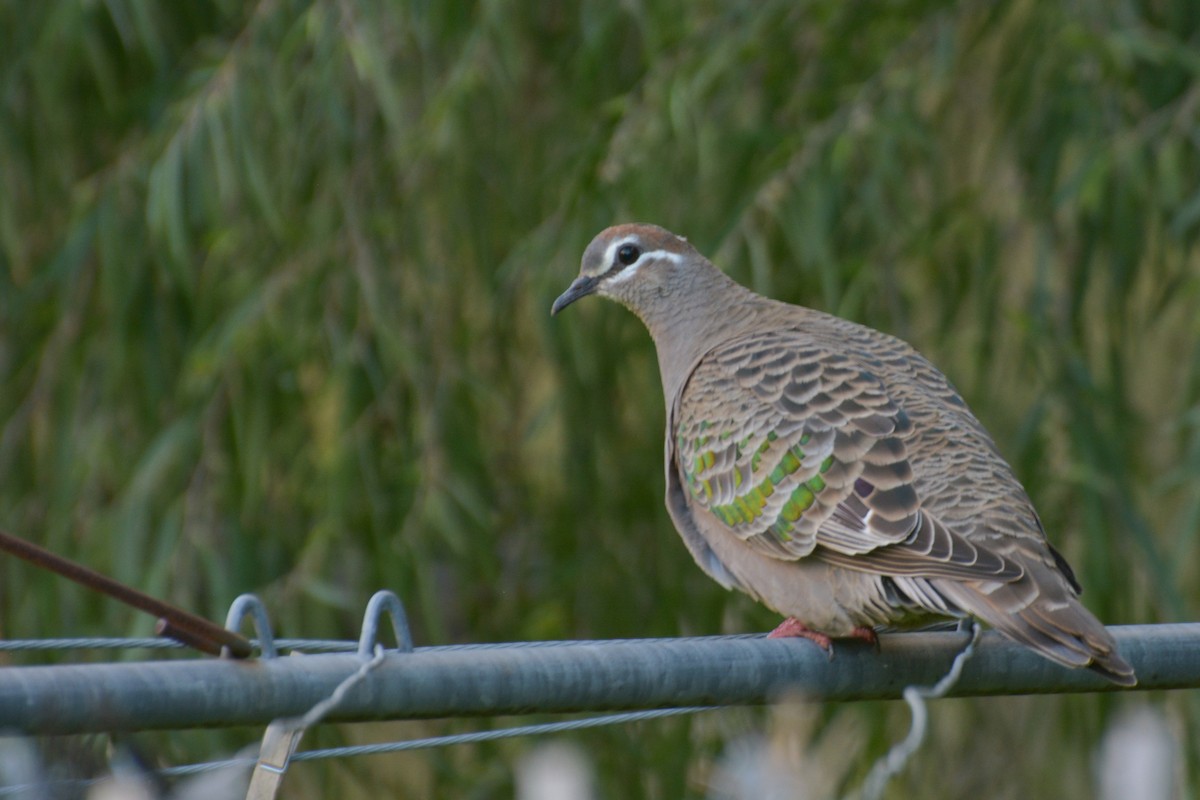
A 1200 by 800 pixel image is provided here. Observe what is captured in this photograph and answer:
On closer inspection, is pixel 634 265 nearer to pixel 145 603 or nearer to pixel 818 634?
pixel 818 634

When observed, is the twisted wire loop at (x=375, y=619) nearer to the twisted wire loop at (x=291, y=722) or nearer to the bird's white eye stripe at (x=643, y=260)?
the twisted wire loop at (x=291, y=722)

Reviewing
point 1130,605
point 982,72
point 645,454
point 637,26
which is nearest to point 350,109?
point 637,26

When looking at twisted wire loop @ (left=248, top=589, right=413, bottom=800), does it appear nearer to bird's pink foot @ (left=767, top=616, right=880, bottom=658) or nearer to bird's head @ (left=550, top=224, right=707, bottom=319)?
bird's pink foot @ (left=767, top=616, right=880, bottom=658)

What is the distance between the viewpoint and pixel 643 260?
329 cm

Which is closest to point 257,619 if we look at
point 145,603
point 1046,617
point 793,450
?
point 145,603

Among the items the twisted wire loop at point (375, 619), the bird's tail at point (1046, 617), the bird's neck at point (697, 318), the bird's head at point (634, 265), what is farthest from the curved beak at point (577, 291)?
the twisted wire loop at point (375, 619)

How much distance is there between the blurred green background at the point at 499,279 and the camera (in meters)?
3.38

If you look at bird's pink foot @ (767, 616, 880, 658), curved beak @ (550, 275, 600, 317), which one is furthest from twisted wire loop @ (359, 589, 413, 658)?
curved beak @ (550, 275, 600, 317)

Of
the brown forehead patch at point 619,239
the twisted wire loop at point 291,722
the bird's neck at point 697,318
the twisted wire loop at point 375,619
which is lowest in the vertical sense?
the twisted wire loop at point 291,722

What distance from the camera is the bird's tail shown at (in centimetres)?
187

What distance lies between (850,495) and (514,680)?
1037 millimetres

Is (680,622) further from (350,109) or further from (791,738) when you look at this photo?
(791,738)

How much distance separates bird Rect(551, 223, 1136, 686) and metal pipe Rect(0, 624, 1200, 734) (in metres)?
0.08

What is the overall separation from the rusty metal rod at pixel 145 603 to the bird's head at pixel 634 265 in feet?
6.17
